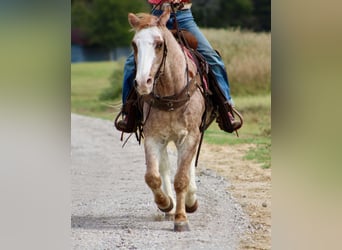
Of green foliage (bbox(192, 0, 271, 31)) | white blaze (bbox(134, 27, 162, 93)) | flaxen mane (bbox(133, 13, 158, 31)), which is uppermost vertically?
flaxen mane (bbox(133, 13, 158, 31))

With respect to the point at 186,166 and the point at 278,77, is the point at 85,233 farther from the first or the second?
the point at 278,77

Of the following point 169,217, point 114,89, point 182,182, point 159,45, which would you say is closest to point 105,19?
point 114,89

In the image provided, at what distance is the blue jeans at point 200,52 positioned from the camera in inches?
133

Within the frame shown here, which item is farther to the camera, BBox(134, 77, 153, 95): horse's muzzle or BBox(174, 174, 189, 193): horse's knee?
BBox(174, 174, 189, 193): horse's knee

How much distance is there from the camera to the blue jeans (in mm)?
3375

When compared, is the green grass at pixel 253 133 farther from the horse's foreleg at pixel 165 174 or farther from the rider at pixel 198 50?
the horse's foreleg at pixel 165 174

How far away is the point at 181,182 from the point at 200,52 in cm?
60

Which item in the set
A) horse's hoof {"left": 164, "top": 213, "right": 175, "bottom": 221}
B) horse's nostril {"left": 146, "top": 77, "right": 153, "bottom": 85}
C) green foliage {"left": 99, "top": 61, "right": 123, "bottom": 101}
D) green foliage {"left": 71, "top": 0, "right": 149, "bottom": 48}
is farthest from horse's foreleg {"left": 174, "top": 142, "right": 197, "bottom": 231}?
green foliage {"left": 99, "top": 61, "right": 123, "bottom": 101}

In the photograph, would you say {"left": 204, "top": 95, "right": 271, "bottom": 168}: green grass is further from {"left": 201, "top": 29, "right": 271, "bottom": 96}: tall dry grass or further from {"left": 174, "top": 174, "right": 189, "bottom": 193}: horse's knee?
{"left": 201, "top": 29, "right": 271, "bottom": 96}: tall dry grass

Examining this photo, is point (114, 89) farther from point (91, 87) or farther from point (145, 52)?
point (145, 52)

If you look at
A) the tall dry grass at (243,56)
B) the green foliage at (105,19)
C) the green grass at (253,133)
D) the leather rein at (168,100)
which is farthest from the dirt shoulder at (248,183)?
the green foliage at (105,19)

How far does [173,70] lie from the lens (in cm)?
310

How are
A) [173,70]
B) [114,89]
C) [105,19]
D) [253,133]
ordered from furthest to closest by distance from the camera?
[114,89] → [105,19] → [253,133] → [173,70]

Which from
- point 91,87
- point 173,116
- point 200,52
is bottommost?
point 91,87
